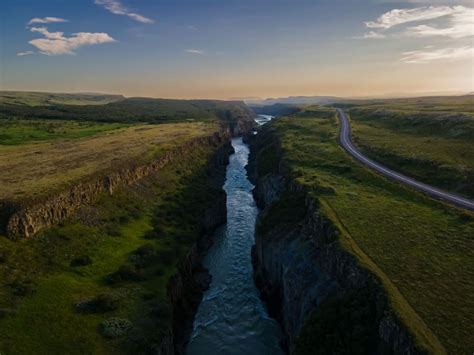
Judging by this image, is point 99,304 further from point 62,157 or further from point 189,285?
point 62,157

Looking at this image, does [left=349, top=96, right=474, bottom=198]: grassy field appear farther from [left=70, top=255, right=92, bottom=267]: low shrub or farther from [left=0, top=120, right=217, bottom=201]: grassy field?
[left=0, top=120, right=217, bottom=201]: grassy field

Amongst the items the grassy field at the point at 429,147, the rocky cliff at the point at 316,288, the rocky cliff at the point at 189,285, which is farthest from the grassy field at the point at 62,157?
the grassy field at the point at 429,147

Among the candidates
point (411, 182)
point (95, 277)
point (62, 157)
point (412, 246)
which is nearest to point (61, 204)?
point (95, 277)

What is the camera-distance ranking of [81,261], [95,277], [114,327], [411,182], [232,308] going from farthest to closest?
1. [411,182]
2. [232,308]
3. [81,261]
4. [95,277]
5. [114,327]

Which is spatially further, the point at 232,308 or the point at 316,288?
the point at 232,308

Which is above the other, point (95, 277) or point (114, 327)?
point (95, 277)

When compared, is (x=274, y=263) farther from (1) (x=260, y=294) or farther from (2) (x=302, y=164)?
(2) (x=302, y=164)

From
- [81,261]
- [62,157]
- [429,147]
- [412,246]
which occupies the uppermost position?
[429,147]

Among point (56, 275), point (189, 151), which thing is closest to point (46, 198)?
point (56, 275)
